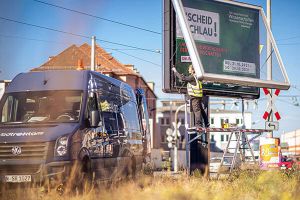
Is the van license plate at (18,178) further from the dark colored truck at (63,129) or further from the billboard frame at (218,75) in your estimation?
the billboard frame at (218,75)

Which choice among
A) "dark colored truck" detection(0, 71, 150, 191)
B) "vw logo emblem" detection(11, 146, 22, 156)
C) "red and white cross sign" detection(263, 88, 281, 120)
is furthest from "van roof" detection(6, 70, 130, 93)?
"red and white cross sign" detection(263, 88, 281, 120)

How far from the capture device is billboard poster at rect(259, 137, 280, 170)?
41.8ft

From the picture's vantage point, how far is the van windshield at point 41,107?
10706 mm

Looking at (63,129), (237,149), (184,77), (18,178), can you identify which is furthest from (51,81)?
(237,149)

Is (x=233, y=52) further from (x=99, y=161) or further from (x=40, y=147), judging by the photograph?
(x=40, y=147)

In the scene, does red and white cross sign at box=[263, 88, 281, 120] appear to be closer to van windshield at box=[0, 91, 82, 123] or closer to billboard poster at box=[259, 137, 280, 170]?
billboard poster at box=[259, 137, 280, 170]

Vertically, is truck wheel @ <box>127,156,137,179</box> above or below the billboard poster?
below

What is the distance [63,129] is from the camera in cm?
1011

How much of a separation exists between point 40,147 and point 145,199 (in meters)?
3.79

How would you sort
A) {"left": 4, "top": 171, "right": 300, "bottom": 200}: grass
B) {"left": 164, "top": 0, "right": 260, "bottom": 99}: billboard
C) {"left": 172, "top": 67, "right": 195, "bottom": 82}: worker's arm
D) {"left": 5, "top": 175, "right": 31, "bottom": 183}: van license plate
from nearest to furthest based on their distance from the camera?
{"left": 4, "top": 171, "right": 300, "bottom": 200}: grass, {"left": 5, "top": 175, "right": 31, "bottom": 183}: van license plate, {"left": 164, "top": 0, "right": 260, "bottom": 99}: billboard, {"left": 172, "top": 67, "right": 195, "bottom": 82}: worker's arm

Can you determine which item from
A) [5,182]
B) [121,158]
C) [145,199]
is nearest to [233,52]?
[121,158]

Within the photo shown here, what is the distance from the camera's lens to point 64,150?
988 cm

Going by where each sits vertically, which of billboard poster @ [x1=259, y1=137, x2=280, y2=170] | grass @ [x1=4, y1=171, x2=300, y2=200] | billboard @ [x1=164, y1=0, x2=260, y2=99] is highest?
billboard @ [x1=164, y1=0, x2=260, y2=99]

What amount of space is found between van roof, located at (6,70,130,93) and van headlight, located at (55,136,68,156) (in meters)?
1.59
